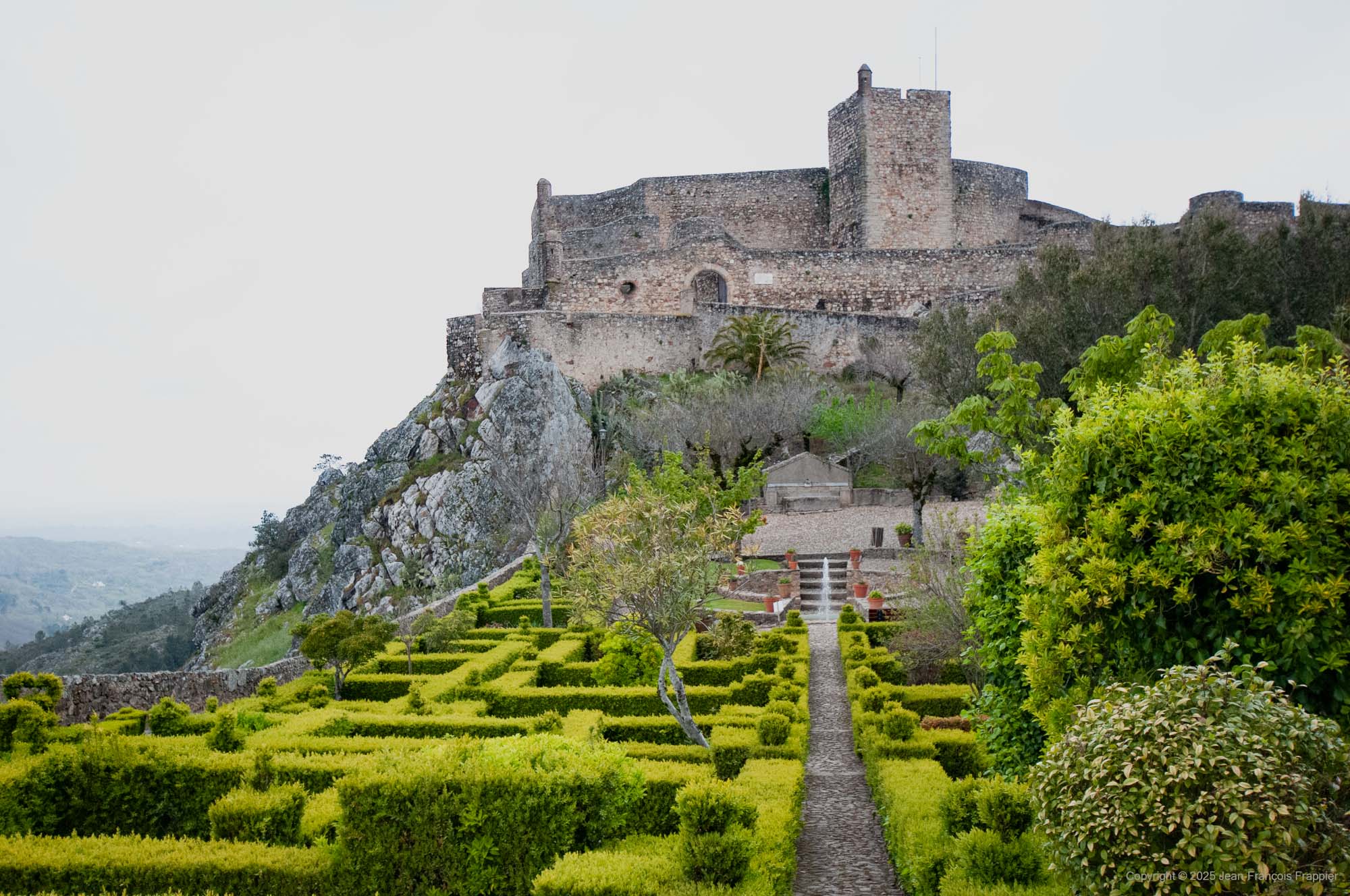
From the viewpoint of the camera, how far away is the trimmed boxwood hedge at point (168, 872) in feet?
25.1

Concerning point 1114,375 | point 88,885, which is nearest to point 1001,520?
point 1114,375

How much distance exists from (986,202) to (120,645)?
41.1 meters

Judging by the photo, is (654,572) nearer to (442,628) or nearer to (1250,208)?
(442,628)

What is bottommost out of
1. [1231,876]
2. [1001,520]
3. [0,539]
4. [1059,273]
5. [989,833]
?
[0,539]

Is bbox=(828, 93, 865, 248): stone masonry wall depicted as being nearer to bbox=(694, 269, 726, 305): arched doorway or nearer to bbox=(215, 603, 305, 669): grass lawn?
bbox=(694, 269, 726, 305): arched doorway

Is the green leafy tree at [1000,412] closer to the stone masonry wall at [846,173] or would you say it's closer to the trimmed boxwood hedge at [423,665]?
the trimmed boxwood hedge at [423,665]

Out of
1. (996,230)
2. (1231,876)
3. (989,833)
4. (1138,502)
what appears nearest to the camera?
(1231,876)

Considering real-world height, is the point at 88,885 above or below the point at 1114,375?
below

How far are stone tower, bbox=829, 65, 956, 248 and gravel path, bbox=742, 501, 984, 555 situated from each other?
14.9 metres

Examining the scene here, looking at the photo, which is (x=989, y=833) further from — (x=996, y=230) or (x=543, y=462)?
(x=996, y=230)

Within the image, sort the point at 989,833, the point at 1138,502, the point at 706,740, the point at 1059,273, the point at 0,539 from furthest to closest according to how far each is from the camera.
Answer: the point at 0,539 → the point at 1059,273 → the point at 706,740 → the point at 989,833 → the point at 1138,502

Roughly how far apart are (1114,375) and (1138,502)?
867 centimetres

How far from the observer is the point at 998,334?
48.7ft

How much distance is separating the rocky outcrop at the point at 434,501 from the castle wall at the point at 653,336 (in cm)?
105
